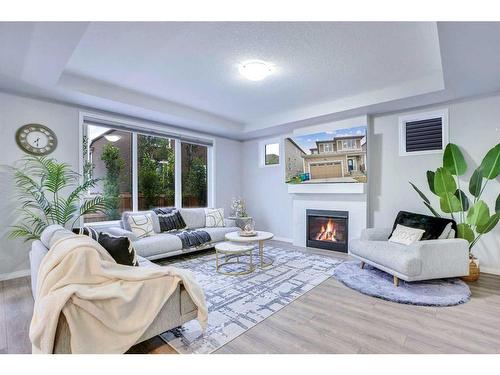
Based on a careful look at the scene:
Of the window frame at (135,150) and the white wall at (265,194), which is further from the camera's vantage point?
the white wall at (265,194)

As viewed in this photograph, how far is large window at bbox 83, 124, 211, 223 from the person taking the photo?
4293mm

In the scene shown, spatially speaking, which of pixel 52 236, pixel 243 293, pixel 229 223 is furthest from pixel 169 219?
pixel 52 236

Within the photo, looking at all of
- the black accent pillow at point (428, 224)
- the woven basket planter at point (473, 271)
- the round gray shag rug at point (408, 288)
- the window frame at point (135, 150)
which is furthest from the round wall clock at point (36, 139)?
the woven basket planter at point (473, 271)

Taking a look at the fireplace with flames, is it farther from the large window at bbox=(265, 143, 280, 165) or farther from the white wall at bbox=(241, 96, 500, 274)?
the large window at bbox=(265, 143, 280, 165)

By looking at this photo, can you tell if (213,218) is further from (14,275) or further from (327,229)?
(14,275)

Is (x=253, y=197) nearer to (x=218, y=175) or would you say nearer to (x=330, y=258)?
(x=218, y=175)

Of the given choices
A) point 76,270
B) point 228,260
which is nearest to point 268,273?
point 228,260

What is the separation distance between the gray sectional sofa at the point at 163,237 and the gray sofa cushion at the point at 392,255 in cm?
235

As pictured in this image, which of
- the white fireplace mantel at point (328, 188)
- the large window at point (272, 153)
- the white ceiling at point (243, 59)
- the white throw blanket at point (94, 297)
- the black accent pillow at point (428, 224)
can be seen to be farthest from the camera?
the large window at point (272, 153)

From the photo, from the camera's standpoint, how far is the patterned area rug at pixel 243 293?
1.98m

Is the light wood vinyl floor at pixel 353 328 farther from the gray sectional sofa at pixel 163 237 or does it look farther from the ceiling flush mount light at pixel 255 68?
the ceiling flush mount light at pixel 255 68

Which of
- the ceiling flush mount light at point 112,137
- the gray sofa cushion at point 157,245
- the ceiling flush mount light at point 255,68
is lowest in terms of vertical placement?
the gray sofa cushion at point 157,245

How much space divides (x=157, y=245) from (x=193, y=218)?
116cm
